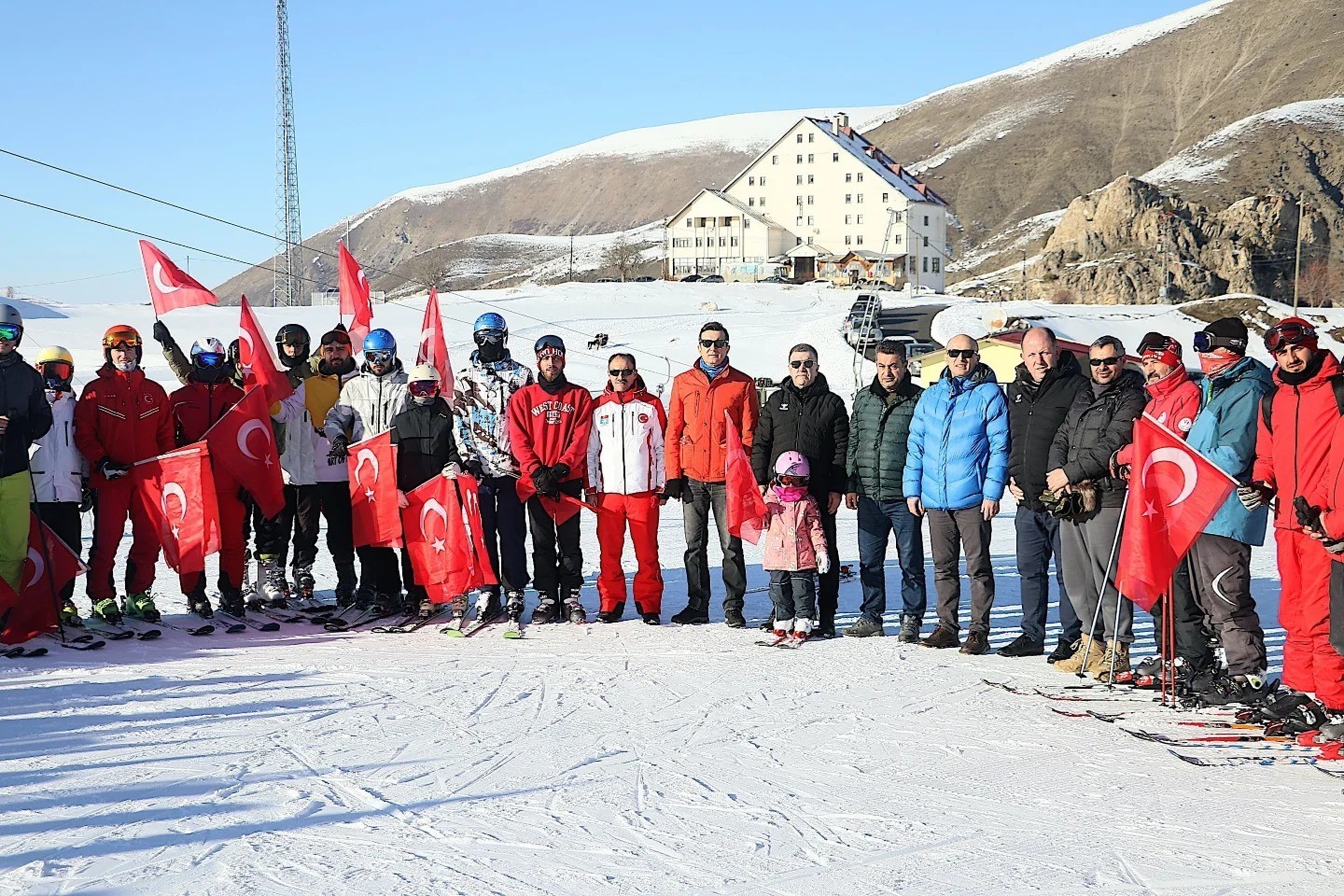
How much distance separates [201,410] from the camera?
8.57m

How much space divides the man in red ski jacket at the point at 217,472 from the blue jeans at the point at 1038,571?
207 inches

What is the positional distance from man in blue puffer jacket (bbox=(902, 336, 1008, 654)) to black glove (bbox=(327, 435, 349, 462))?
12.7 ft

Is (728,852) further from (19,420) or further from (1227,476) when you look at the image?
(19,420)

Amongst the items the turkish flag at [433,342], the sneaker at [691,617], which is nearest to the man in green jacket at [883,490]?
the sneaker at [691,617]

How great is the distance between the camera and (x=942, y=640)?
793 cm

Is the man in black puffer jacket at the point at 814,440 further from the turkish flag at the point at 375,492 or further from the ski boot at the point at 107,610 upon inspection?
the ski boot at the point at 107,610

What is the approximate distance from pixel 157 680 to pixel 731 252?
8052 centimetres

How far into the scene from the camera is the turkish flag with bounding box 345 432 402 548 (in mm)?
8445

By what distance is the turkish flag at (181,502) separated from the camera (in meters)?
8.09

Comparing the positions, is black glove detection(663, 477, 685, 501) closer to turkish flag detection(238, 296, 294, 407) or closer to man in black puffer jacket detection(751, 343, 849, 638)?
man in black puffer jacket detection(751, 343, 849, 638)

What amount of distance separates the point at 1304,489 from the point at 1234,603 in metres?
0.87

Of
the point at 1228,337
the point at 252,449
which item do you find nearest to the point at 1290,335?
the point at 1228,337

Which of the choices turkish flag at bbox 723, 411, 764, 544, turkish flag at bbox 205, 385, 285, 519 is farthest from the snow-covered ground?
turkish flag at bbox 205, 385, 285, 519

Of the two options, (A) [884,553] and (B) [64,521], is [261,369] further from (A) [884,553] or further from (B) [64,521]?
(A) [884,553]
